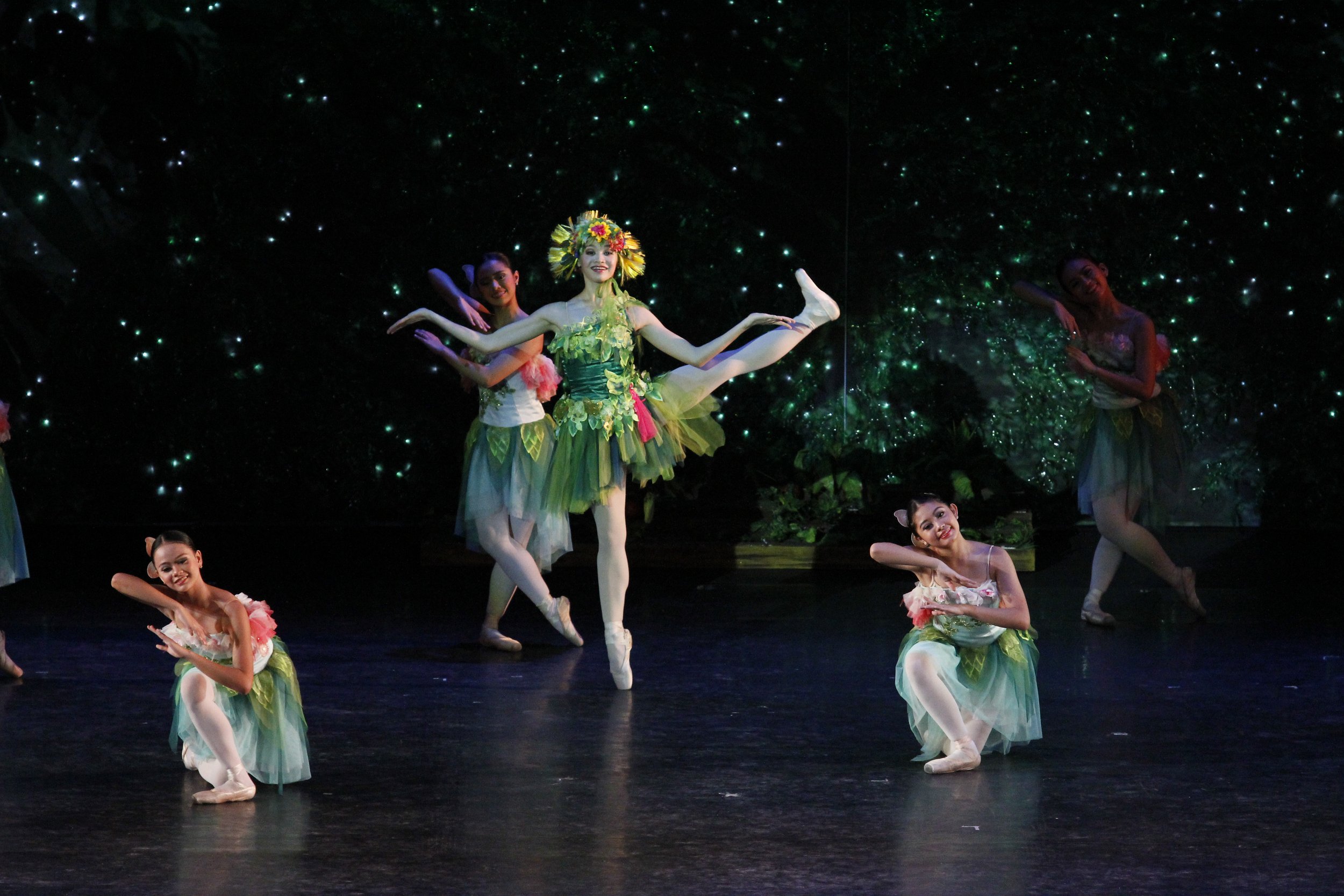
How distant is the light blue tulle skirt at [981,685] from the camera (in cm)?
448

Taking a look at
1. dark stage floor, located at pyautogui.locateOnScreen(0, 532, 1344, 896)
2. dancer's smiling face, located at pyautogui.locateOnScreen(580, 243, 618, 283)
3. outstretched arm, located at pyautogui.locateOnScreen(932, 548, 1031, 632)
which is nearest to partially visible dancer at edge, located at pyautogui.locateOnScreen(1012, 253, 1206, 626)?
dark stage floor, located at pyautogui.locateOnScreen(0, 532, 1344, 896)

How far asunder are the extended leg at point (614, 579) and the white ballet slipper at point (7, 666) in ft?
6.08

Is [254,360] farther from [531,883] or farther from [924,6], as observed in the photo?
[531,883]

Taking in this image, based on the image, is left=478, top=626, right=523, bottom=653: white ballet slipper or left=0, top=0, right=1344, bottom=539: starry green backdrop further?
left=0, top=0, right=1344, bottom=539: starry green backdrop

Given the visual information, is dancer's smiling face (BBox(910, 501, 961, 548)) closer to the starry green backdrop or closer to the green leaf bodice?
the green leaf bodice

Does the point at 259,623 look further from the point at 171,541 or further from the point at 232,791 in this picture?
the point at 232,791

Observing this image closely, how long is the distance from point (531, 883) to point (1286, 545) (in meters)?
6.99

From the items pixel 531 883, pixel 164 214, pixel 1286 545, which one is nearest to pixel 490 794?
pixel 531 883

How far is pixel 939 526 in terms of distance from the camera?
4.46 metres

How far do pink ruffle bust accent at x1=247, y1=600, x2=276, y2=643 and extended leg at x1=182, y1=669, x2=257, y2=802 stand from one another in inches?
5.9

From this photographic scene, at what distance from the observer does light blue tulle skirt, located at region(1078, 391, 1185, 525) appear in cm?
687

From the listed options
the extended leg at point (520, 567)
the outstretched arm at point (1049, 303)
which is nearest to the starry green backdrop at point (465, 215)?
the outstretched arm at point (1049, 303)

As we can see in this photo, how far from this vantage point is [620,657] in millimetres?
5473

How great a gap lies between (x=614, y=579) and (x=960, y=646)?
4.55 feet
